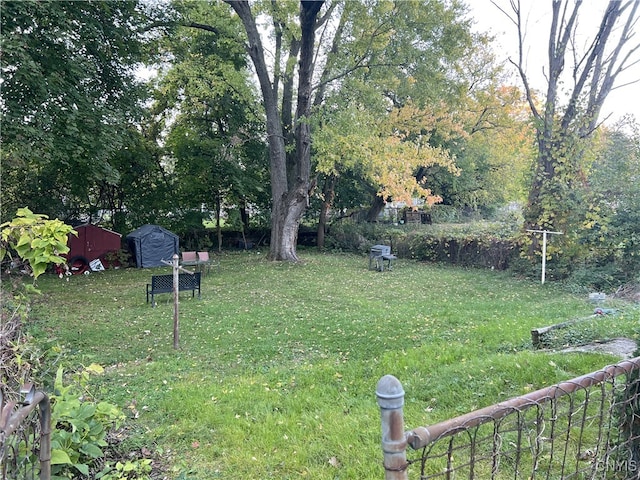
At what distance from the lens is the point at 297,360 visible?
5207 millimetres

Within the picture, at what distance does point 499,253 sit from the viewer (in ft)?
43.0

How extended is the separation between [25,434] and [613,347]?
5.07 m

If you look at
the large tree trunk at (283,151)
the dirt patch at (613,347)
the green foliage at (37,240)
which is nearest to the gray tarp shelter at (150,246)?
the large tree trunk at (283,151)

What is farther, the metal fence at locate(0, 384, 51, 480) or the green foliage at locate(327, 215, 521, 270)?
the green foliage at locate(327, 215, 521, 270)

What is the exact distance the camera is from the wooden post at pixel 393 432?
1328 millimetres

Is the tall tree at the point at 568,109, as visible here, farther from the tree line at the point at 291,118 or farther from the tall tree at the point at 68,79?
the tall tree at the point at 68,79

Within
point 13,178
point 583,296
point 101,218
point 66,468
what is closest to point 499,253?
point 583,296

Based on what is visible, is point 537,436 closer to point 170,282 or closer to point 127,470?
point 127,470

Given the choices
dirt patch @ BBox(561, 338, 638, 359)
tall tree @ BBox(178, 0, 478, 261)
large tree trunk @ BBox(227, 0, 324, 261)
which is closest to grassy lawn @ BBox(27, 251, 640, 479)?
dirt patch @ BBox(561, 338, 638, 359)

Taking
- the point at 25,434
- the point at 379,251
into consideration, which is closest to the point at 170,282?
the point at 25,434

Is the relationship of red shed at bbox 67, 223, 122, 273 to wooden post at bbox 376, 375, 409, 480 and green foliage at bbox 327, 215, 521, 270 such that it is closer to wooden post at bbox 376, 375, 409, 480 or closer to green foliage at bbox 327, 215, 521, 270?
green foliage at bbox 327, 215, 521, 270

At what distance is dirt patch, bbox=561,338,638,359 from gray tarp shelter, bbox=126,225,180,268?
42.6 feet

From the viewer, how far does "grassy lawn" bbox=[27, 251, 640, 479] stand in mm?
3143

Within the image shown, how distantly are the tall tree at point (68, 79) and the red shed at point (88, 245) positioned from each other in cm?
256
